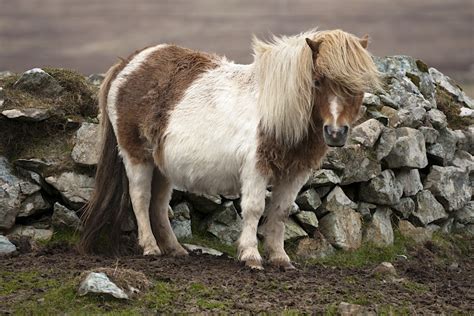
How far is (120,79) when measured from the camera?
8711mm

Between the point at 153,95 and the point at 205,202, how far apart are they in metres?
2.08

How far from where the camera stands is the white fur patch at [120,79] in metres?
8.68

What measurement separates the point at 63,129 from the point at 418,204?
5709mm

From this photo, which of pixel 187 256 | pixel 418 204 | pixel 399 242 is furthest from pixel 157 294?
pixel 418 204

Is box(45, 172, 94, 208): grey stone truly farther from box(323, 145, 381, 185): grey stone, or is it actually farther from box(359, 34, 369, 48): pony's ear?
box(359, 34, 369, 48): pony's ear

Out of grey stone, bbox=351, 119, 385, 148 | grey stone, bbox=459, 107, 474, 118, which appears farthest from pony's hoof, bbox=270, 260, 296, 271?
grey stone, bbox=459, 107, 474, 118

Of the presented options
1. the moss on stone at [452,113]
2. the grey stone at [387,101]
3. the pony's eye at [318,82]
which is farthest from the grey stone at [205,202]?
the moss on stone at [452,113]

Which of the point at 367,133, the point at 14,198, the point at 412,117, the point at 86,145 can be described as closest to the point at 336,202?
the point at 367,133

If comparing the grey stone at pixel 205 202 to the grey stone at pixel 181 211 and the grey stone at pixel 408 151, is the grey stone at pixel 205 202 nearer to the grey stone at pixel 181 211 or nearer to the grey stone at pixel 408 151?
the grey stone at pixel 181 211

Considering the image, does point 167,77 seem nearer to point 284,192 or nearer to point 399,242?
point 284,192

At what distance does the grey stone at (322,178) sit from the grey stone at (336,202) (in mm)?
168

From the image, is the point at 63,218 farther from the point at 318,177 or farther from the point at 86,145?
the point at 318,177

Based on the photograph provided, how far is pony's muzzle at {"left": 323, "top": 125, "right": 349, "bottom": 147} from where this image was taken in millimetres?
6767

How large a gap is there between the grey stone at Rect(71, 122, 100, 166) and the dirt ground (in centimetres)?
147
